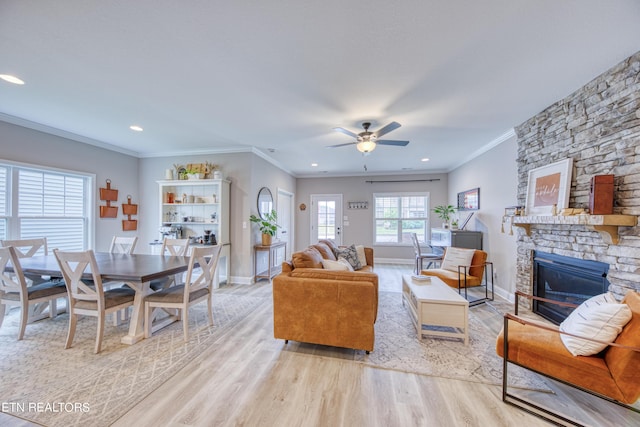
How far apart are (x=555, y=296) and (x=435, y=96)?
275cm

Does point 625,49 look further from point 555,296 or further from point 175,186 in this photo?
point 175,186

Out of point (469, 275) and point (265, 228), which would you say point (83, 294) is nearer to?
point (265, 228)

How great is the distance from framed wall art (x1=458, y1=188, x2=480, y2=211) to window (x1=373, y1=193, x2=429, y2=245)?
1213 mm

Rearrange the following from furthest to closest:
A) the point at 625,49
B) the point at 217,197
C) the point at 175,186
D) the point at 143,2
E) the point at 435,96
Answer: the point at 175,186 < the point at 217,197 < the point at 435,96 < the point at 625,49 < the point at 143,2

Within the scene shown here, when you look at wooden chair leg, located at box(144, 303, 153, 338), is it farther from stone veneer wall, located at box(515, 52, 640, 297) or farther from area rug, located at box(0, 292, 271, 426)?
stone veneer wall, located at box(515, 52, 640, 297)

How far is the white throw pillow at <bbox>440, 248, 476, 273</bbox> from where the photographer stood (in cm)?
380

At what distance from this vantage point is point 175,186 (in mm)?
4883

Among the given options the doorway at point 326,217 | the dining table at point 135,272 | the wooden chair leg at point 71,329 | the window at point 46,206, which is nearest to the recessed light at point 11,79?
the window at point 46,206

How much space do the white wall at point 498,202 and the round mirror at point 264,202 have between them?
4.23m

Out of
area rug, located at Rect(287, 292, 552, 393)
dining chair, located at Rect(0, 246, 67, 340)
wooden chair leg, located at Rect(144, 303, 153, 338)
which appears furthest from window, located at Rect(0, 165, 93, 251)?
area rug, located at Rect(287, 292, 552, 393)

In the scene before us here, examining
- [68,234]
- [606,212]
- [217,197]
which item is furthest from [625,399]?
[68,234]

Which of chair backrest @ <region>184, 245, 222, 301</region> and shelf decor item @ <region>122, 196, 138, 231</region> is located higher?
shelf decor item @ <region>122, 196, 138, 231</region>

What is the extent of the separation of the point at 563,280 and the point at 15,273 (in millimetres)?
5911

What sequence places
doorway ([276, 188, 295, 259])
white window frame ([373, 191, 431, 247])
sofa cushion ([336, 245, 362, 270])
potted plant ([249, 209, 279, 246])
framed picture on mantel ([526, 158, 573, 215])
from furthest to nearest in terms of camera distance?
1. white window frame ([373, 191, 431, 247])
2. doorway ([276, 188, 295, 259])
3. potted plant ([249, 209, 279, 246])
4. sofa cushion ([336, 245, 362, 270])
5. framed picture on mantel ([526, 158, 573, 215])
